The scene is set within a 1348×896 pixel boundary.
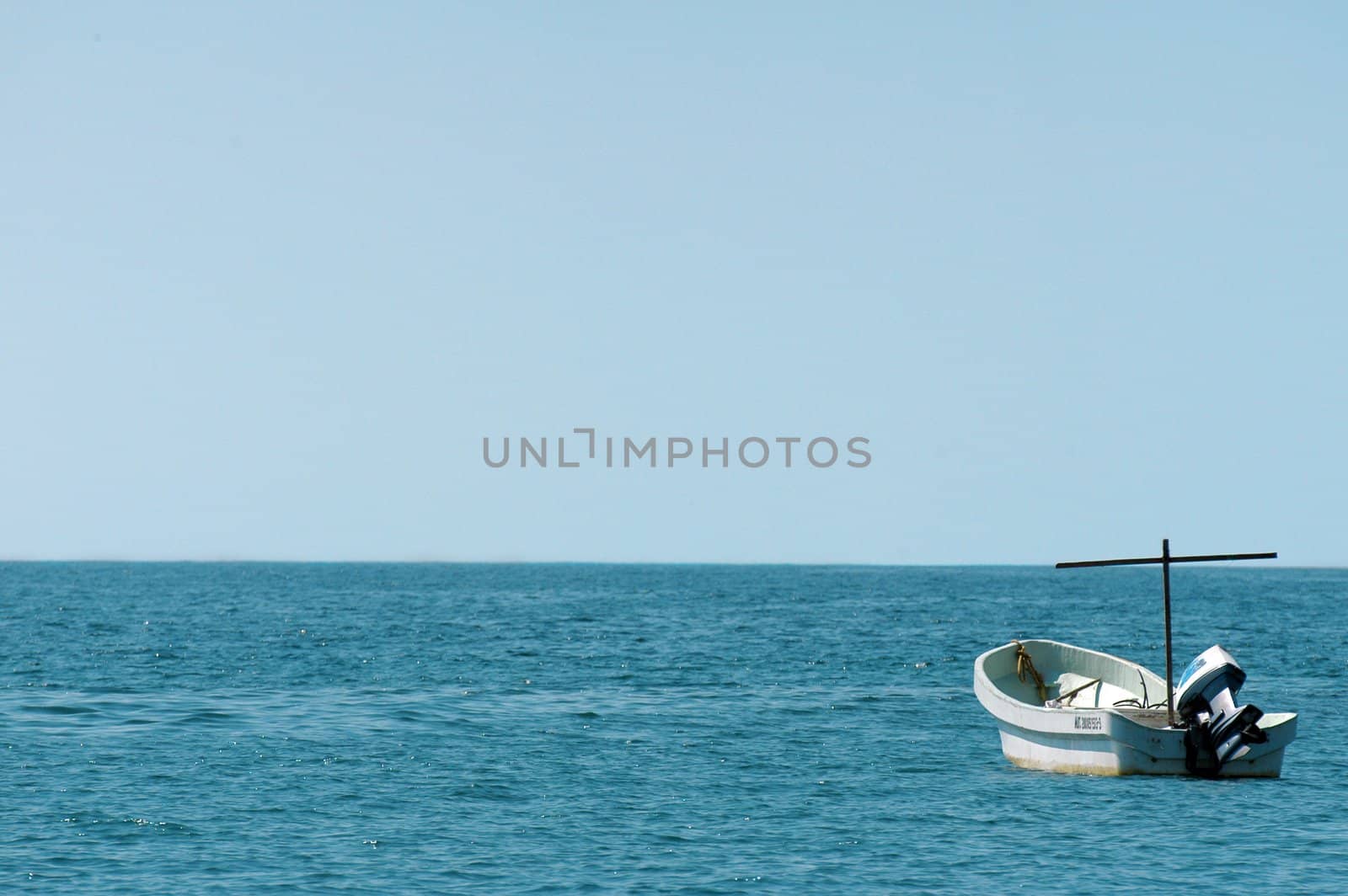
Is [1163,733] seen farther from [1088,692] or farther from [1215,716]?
[1088,692]

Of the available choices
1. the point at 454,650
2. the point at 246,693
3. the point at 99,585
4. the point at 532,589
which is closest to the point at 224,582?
the point at 99,585

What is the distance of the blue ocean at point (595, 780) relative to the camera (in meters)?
23.7

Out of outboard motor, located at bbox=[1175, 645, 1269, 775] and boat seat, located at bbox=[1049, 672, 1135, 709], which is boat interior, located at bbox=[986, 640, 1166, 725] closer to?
boat seat, located at bbox=[1049, 672, 1135, 709]

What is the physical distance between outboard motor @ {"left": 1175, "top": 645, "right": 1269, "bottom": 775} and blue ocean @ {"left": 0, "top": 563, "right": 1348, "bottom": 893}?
67 cm

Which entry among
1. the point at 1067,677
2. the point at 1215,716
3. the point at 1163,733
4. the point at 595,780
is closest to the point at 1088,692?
the point at 1067,677

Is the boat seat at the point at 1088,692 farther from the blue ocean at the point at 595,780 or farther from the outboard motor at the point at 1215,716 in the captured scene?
the outboard motor at the point at 1215,716

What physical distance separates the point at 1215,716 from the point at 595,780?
566 inches

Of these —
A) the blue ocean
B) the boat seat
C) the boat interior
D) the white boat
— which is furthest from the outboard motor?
the boat seat

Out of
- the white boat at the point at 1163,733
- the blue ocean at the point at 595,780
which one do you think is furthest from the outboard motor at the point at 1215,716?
the blue ocean at the point at 595,780

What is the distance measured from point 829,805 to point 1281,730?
10697mm

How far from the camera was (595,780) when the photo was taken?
3189 centimetres

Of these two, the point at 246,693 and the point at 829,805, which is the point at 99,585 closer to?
the point at 246,693

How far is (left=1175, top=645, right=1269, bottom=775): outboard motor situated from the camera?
1229 inches

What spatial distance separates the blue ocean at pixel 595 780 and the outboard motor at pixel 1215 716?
0.67 metres
